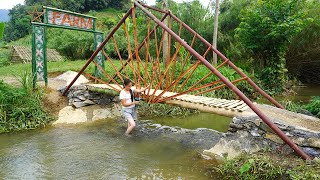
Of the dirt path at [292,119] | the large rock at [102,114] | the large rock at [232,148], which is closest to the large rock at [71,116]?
the large rock at [102,114]

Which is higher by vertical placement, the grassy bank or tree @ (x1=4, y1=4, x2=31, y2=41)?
tree @ (x1=4, y1=4, x2=31, y2=41)

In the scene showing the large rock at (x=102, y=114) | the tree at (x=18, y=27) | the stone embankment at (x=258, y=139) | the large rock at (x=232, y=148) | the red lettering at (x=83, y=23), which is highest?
the tree at (x=18, y=27)

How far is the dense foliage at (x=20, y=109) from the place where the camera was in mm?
5770

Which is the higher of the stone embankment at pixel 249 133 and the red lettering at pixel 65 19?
the red lettering at pixel 65 19

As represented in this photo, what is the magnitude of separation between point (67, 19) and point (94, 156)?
4.45m

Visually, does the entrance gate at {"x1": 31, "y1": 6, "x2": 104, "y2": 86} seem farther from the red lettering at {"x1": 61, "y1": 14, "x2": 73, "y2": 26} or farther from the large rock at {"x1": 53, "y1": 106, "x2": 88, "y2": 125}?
the large rock at {"x1": 53, "y1": 106, "x2": 88, "y2": 125}

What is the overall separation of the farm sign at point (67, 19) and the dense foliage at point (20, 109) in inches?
65.0

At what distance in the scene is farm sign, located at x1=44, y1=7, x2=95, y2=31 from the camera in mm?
7023

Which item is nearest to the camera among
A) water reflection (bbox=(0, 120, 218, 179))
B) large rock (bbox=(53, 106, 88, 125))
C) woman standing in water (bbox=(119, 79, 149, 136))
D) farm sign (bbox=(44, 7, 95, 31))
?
water reflection (bbox=(0, 120, 218, 179))

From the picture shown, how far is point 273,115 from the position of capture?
169 inches

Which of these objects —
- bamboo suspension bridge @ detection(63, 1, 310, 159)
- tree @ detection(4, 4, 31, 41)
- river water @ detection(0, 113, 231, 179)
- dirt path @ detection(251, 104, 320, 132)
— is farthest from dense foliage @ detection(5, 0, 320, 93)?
tree @ detection(4, 4, 31, 41)

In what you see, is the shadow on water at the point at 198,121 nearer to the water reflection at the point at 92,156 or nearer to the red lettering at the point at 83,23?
the water reflection at the point at 92,156

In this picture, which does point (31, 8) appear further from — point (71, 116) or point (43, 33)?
point (71, 116)

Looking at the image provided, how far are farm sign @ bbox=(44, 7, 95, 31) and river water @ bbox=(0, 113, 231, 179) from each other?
2900 mm
